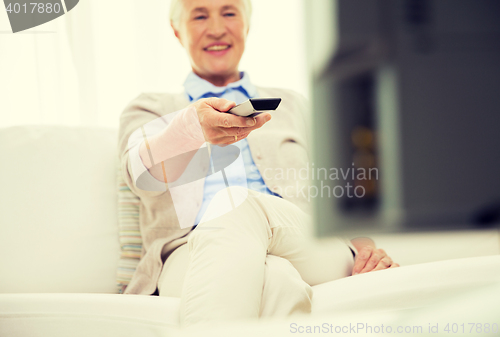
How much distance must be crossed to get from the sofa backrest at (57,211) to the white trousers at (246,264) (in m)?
0.21

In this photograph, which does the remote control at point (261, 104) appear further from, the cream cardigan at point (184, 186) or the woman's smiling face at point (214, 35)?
the woman's smiling face at point (214, 35)

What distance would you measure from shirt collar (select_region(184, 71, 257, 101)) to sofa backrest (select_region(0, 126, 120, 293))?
0.91 ft

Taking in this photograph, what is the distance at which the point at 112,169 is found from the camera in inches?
39.6

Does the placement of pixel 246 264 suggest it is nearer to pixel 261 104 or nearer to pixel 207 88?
pixel 261 104

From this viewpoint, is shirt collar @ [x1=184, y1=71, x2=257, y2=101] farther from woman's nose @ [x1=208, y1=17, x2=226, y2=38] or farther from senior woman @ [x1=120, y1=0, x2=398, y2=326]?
woman's nose @ [x1=208, y1=17, x2=226, y2=38]

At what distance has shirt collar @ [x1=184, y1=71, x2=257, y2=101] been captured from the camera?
43.0 inches

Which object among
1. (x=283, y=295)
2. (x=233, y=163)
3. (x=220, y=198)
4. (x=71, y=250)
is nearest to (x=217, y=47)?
(x=233, y=163)

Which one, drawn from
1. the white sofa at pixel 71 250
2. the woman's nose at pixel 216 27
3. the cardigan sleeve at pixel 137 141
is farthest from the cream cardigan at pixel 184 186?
the woman's nose at pixel 216 27

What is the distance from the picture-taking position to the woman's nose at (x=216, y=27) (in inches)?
43.6

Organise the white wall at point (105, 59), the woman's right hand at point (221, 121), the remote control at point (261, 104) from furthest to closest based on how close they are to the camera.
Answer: the white wall at point (105, 59) < the woman's right hand at point (221, 121) < the remote control at point (261, 104)

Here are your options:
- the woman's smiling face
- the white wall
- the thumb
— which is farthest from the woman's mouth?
the thumb

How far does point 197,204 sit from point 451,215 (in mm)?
791

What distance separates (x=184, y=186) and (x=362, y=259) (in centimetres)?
45

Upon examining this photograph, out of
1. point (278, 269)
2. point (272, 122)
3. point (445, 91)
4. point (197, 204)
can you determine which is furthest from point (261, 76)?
point (445, 91)
